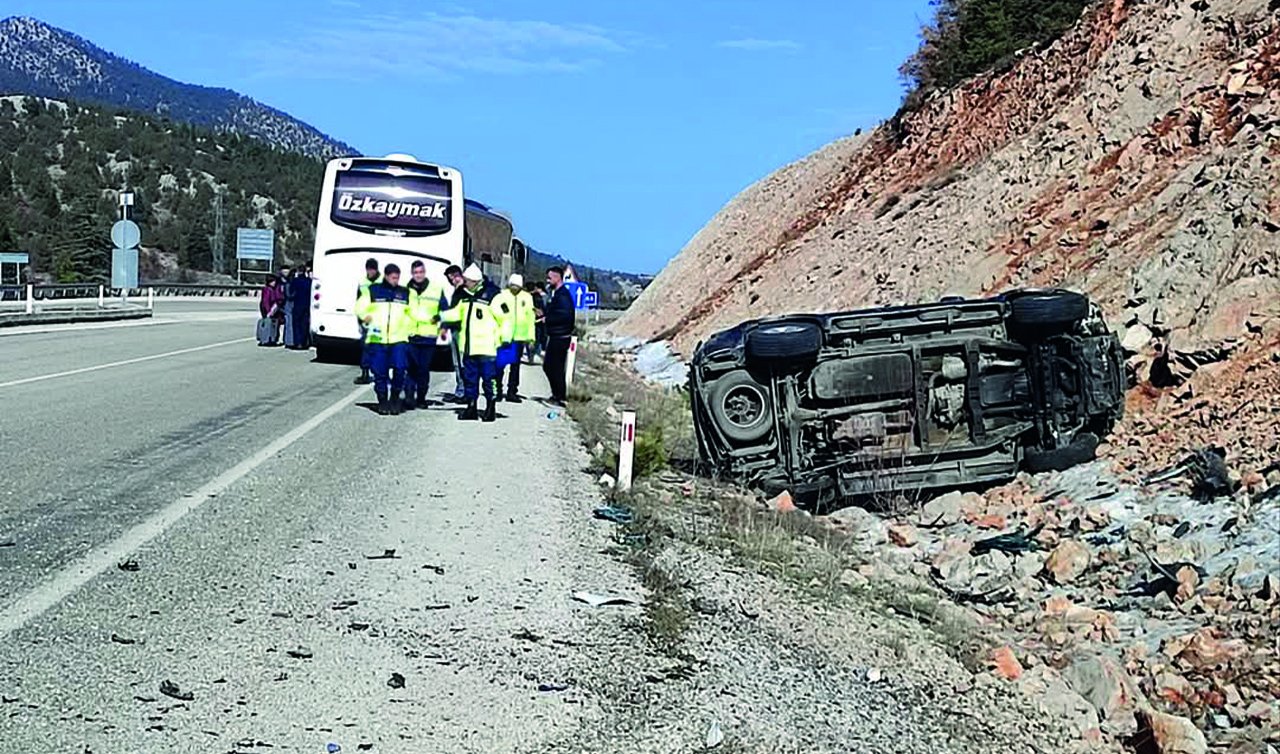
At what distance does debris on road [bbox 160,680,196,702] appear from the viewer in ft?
19.2

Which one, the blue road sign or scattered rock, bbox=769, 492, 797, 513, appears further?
the blue road sign

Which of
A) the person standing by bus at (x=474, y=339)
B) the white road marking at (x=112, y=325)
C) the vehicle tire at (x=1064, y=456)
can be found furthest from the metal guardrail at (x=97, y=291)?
the vehicle tire at (x=1064, y=456)

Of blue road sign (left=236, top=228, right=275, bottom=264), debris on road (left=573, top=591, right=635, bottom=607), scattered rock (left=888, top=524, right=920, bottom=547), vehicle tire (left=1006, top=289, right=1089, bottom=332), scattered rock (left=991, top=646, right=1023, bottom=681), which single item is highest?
blue road sign (left=236, top=228, right=275, bottom=264)

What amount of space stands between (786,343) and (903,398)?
118 centimetres

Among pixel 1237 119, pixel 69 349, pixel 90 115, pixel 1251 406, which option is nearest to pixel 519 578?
pixel 1251 406

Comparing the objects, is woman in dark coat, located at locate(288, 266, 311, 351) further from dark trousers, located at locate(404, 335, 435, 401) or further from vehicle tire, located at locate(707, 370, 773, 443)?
vehicle tire, located at locate(707, 370, 773, 443)

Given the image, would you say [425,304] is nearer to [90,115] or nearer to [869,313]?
[869,313]

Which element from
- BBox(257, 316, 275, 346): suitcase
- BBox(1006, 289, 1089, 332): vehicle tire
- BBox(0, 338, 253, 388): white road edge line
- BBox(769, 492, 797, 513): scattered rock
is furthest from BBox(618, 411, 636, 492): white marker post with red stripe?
BBox(257, 316, 275, 346): suitcase

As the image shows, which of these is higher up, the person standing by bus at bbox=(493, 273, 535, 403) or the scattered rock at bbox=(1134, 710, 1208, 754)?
the person standing by bus at bbox=(493, 273, 535, 403)

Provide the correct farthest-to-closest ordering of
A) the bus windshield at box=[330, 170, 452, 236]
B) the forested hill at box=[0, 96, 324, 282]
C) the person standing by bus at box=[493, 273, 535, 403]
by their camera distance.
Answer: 1. the forested hill at box=[0, 96, 324, 282]
2. the bus windshield at box=[330, 170, 452, 236]
3. the person standing by bus at box=[493, 273, 535, 403]

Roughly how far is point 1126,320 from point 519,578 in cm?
1020

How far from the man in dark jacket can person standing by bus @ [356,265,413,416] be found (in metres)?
2.63

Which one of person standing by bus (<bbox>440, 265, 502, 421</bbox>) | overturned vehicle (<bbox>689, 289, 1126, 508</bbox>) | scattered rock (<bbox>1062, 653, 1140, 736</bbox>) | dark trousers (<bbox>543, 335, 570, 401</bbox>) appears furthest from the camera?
dark trousers (<bbox>543, 335, 570, 401</bbox>)

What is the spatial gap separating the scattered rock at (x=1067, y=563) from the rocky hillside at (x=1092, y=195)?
436 cm
